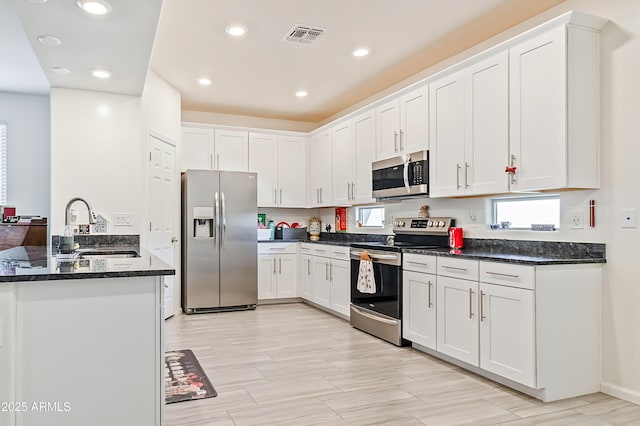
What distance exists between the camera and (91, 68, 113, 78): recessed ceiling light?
11.8 ft

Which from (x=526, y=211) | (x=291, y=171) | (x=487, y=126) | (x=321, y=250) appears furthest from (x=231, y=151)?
(x=526, y=211)

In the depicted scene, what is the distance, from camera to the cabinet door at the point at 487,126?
3303 mm

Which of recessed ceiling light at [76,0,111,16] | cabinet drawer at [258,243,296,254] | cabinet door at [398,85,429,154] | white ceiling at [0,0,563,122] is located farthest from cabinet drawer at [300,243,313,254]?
recessed ceiling light at [76,0,111,16]

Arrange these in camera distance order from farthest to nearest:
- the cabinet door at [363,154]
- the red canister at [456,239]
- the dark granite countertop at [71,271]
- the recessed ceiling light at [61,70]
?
the cabinet door at [363,154], the red canister at [456,239], the recessed ceiling light at [61,70], the dark granite countertop at [71,271]

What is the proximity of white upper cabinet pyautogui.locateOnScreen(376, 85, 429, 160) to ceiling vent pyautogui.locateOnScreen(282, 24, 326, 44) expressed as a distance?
1.06 meters

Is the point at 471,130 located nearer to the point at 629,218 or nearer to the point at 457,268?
the point at 457,268

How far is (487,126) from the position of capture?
136 inches

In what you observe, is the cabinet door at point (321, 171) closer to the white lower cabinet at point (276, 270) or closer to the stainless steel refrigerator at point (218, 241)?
the white lower cabinet at point (276, 270)

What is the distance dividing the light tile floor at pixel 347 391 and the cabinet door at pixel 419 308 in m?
0.16

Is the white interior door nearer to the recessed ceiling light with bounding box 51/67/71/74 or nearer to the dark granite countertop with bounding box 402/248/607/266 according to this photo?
the recessed ceiling light with bounding box 51/67/71/74

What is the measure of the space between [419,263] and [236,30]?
2444 millimetres

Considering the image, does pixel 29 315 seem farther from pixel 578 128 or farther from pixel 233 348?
pixel 578 128

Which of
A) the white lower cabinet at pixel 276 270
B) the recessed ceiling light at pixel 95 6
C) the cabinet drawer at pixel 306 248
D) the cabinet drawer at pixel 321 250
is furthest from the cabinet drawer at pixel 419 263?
the recessed ceiling light at pixel 95 6

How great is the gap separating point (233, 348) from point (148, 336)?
2.10 metres
